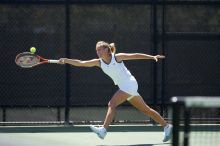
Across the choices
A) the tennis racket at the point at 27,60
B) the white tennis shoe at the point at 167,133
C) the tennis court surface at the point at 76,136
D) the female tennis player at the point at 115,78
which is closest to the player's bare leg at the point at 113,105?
the female tennis player at the point at 115,78

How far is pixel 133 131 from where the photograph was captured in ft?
31.7

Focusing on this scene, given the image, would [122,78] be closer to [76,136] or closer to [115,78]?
[115,78]

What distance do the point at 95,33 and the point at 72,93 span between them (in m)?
1.01

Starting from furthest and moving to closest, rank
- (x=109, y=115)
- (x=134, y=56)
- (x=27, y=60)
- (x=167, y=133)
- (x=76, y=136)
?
(x=76, y=136) → (x=27, y=60) → (x=167, y=133) → (x=109, y=115) → (x=134, y=56)

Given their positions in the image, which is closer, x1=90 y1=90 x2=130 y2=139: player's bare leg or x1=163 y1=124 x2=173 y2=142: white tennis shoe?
x1=90 y1=90 x2=130 y2=139: player's bare leg

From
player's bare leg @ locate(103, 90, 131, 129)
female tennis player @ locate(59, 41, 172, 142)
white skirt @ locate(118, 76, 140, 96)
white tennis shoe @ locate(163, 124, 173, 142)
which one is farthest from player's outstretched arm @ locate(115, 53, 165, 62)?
white tennis shoe @ locate(163, 124, 173, 142)

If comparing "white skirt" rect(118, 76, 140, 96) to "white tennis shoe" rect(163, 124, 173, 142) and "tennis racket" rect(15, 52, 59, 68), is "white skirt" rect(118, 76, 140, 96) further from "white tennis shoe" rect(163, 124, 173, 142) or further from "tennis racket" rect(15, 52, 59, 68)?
"tennis racket" rect(15, 52, 59, 68)

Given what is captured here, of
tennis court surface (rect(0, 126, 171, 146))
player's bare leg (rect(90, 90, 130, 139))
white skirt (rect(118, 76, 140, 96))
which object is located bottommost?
tennis court surface (rect(0, 126, 171, 146))

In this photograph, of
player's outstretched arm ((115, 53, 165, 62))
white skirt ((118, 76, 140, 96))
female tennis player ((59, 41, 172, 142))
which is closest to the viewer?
player's outstretched arm ((115, 53, 165, 62))

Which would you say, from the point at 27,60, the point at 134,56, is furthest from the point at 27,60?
the point at 134,56

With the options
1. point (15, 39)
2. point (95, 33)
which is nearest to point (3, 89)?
point (15, 39)

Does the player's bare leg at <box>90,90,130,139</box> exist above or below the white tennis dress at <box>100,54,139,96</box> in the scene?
below

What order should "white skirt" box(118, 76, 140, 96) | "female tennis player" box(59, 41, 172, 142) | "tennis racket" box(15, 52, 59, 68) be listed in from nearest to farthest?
"female tennis player" box(59, 41, 172, 142) < "white skirt" box(118, 76, 140, 96) < "tennis racket" box(15, 52, 59, 68)

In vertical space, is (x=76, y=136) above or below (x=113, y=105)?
below
